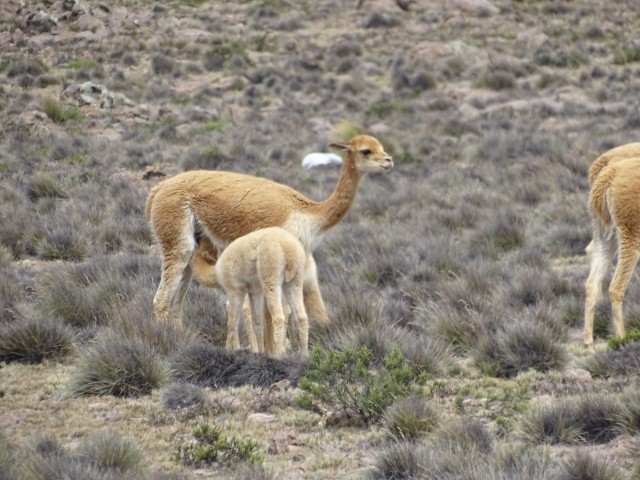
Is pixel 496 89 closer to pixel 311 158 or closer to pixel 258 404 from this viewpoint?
pixel 311 158

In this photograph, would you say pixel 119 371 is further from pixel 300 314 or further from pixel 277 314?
pixel 300 314

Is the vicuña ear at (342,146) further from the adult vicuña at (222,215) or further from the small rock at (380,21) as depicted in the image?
the small rock at (380,21)

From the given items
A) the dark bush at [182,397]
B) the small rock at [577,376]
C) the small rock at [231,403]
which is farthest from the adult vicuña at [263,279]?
the small rock at [577,376]

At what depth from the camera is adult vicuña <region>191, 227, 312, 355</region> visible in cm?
853

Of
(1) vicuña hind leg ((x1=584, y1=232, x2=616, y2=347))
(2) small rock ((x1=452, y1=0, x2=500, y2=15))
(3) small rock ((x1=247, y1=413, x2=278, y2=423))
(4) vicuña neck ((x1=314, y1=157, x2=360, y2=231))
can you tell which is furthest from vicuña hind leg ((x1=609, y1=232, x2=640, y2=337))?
(2) small rock ((x1=452, y1=0, x2=500, y2=15))

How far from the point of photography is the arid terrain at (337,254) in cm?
635

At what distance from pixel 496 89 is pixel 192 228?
23922 mm

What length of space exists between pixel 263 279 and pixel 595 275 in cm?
351

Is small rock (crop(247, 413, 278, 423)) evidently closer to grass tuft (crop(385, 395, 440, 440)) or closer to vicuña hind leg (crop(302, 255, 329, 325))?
grass tuft (crop(385, 395, 440, 440))

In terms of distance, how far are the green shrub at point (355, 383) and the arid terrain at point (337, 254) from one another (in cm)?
7

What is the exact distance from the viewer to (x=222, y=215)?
31.2 ft

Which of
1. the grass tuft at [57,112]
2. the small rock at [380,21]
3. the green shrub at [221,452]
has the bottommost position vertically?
the small rock at [380,21]

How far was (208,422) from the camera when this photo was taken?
22.0 ft

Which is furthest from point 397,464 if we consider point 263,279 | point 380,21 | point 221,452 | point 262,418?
point 380,21
